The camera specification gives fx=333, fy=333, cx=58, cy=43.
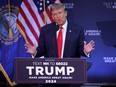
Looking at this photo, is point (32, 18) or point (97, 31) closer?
point (97, 31)

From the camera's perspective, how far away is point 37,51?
3080mm

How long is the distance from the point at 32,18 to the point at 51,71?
2609 millimetres

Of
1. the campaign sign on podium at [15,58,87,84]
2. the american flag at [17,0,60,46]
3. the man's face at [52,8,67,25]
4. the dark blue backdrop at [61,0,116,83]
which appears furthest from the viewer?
the american flag at [17,0,60,46]

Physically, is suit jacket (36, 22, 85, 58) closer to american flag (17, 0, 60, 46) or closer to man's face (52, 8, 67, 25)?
man's face (52, 8, 67, 25)

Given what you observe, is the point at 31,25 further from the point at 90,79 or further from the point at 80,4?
the point at 90,79

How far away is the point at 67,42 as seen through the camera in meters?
2.99

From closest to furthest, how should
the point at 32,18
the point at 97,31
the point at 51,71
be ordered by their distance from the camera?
the point at 51,71, the point at 97,31, the point at 32,18

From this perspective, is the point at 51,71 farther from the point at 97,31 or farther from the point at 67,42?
the point at 97,31

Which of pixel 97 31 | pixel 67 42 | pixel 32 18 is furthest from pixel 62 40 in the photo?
pixel 32 18

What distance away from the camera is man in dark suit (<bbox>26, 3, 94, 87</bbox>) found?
2953mm

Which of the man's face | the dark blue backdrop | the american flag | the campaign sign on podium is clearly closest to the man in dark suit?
the man's face

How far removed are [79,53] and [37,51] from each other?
0.39 meters

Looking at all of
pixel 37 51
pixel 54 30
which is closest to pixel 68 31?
pixel 54 30

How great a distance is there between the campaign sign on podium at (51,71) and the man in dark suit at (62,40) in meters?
0.33
